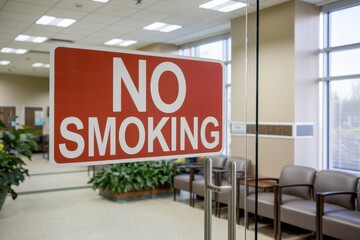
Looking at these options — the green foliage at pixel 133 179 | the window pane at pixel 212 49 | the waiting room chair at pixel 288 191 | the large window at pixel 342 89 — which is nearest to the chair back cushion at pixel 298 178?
the waiting room chair at pixel 288 191

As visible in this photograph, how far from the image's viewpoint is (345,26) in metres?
3.35

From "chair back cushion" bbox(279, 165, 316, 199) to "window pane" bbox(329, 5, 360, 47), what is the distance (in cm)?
133

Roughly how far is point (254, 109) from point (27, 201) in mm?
3894

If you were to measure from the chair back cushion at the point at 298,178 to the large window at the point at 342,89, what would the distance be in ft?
1.27

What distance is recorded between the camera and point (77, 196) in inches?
183

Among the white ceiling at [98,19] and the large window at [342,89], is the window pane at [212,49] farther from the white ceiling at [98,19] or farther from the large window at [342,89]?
the large window at [342,89]

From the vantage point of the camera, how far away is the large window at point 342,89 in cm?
340

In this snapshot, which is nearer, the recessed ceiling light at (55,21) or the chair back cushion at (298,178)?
the recessed ceiling light at (55,21)

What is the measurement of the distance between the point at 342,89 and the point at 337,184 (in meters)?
1.07

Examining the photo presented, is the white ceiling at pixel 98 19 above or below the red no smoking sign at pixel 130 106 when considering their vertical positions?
above

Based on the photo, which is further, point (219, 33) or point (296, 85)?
point (296, 85)

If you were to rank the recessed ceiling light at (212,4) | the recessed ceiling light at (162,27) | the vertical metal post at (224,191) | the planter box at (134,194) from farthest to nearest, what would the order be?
the planter box at (134,194)
the recessed ceiling light at (162,27)
the recessed ceiling light at (212,4)
the vertical metal post at (224,191)

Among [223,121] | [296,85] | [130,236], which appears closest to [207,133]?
[223,121]

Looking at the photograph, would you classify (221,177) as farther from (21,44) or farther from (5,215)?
(5,215)
